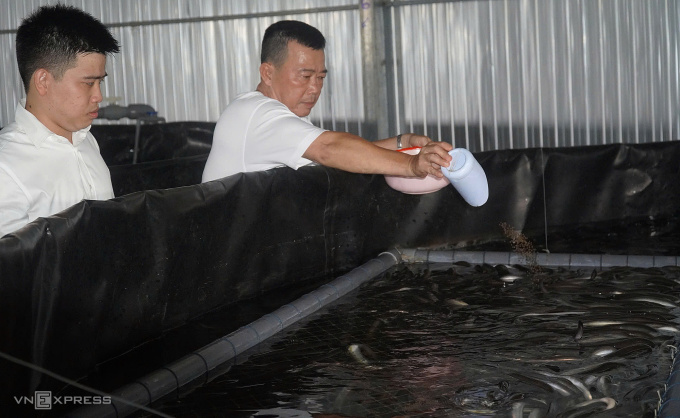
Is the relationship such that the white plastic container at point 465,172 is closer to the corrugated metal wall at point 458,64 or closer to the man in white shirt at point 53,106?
the man in white shirt at point 53,106

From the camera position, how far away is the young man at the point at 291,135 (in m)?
4.10

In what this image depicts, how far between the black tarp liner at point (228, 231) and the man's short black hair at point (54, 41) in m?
0.58

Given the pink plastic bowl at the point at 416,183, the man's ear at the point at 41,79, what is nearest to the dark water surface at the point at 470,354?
the pink plastic bowl at the point at 416,183

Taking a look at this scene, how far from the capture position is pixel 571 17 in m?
9.53

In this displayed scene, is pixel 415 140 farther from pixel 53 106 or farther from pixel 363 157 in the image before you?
pixel 53 106

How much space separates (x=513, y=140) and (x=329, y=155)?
6.09 metres

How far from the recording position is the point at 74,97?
3320mm

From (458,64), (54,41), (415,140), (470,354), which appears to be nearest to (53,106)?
(54,41)

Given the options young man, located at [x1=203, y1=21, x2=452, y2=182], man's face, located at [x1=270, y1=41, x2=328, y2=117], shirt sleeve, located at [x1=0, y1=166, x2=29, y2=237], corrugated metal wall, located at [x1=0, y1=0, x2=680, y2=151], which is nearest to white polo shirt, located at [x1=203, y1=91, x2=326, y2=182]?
young man, located at [x1=203, y1=21, x2=452, y2=182]

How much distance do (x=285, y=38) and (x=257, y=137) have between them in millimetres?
782

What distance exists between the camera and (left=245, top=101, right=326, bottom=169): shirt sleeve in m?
4.36

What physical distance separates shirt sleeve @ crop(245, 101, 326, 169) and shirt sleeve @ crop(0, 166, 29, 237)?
5.16ft

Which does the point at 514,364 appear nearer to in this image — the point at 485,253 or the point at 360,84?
the point at 485,253

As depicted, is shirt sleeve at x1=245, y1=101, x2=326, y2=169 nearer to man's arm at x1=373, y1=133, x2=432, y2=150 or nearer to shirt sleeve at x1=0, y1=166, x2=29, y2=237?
man's arm at x1=373, y1=133, x2=432, y2=150
